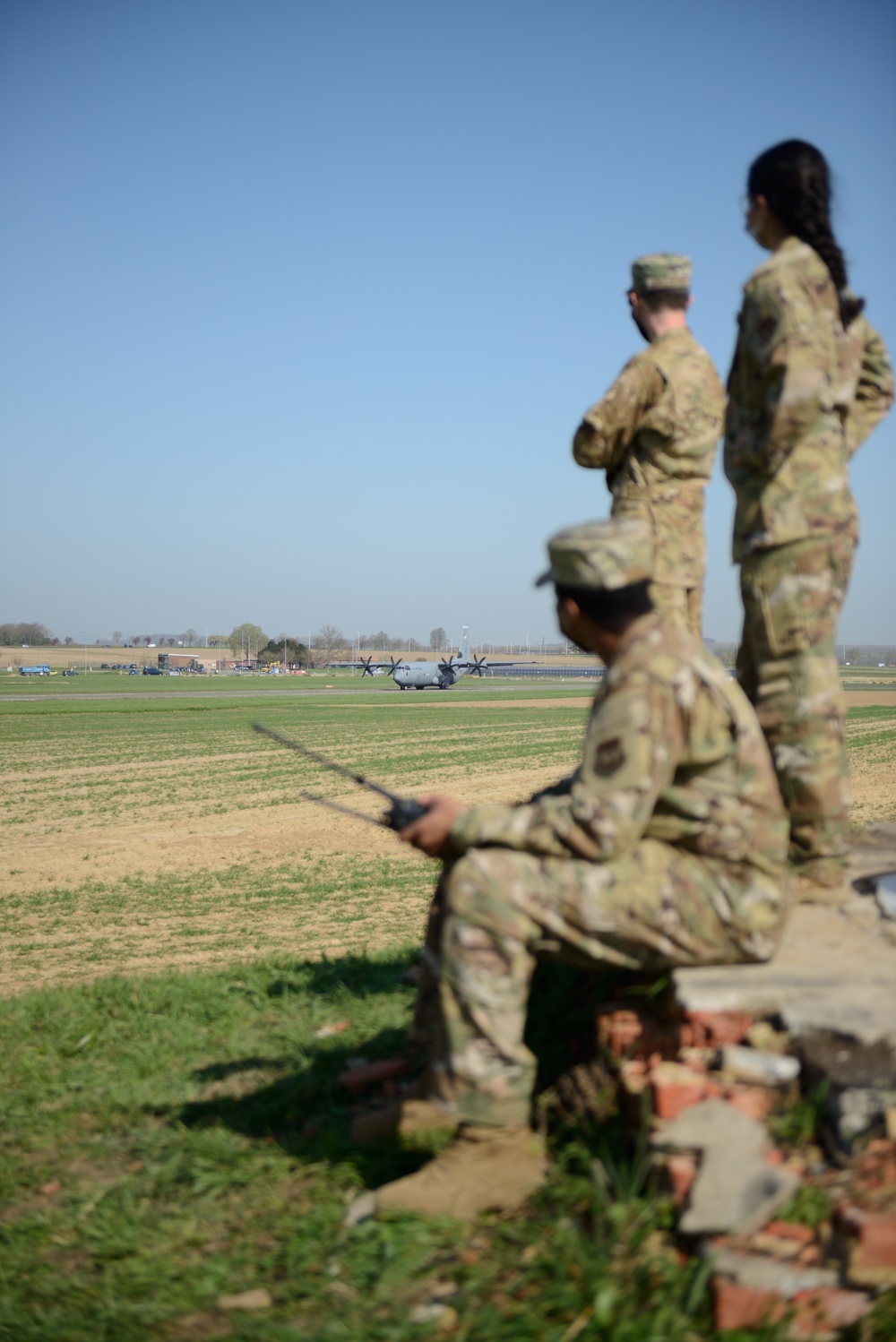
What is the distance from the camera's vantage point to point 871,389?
4668 millimetres

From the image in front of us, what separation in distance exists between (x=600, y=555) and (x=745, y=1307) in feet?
6.33

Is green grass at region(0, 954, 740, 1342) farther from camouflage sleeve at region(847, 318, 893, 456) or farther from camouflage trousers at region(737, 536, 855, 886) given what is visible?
camouflage sleeve at region(847, 318, 893, 456)

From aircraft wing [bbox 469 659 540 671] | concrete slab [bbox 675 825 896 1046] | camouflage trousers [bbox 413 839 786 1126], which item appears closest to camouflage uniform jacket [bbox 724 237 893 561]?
concrete slab [bbox 675 825 896 1046]

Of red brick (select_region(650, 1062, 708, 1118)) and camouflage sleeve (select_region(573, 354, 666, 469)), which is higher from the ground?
camouflage sleeve (select_region(573, 354, 666, 469))

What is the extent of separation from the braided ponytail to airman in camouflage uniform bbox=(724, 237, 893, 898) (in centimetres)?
6

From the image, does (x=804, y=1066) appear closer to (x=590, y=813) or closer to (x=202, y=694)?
(x=590, y=813)

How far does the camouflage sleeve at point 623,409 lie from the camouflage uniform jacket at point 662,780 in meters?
1.98

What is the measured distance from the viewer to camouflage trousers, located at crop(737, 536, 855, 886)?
407cm

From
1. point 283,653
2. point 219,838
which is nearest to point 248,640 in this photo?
point 283,653

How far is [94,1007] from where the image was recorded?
19.3ft

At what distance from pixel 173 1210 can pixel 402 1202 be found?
98 cm

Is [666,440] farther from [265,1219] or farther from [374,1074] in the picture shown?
[265,1219]

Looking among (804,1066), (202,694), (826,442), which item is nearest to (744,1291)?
(804,1066)

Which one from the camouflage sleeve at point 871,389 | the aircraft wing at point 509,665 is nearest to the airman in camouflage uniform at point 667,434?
the camouflage sleeve at point 871,389
